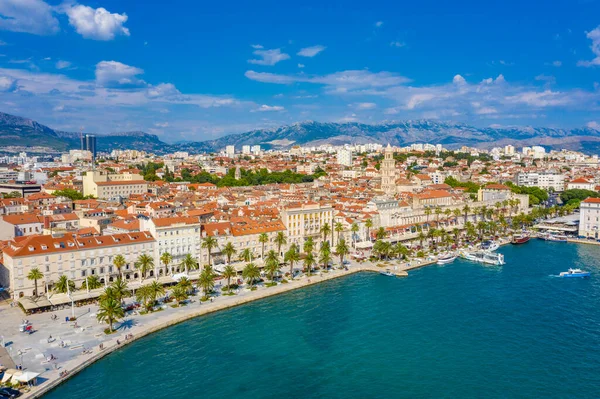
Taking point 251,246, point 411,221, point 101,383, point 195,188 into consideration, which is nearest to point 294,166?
point 195,188

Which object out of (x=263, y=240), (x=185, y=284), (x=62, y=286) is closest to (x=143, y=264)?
(x=185, y=284)

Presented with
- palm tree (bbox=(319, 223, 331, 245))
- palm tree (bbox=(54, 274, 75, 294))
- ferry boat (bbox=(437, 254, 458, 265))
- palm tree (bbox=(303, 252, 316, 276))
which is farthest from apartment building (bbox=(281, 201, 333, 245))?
palm tree (bbox=(54, 274, 75, 294))

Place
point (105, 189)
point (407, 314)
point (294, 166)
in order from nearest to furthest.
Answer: point (407, 314), point (105, 189), point (294, 166)

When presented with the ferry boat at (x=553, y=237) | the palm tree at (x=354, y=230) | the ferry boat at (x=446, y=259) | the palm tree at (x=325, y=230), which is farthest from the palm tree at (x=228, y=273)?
the ferry boat at (x=553, y=237)

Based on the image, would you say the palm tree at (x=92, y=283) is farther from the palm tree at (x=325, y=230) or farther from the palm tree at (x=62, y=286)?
the palm tree at (x=325, y=230)

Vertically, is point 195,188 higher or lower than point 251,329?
higher

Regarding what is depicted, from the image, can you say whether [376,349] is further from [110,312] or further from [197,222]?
[197,222]

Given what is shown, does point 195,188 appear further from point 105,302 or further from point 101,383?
point 101,383
